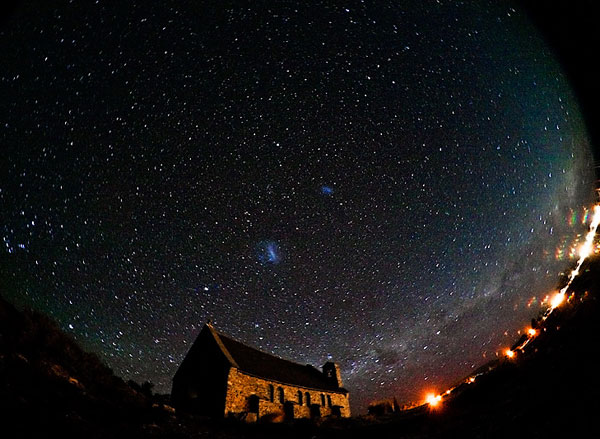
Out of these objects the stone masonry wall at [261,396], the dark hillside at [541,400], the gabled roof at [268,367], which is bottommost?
the dark hillside at [541,400]

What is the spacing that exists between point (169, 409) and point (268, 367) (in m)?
17.0

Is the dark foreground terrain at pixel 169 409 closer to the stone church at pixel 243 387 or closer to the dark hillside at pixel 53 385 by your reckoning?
the dark hillside at pixel 53 385

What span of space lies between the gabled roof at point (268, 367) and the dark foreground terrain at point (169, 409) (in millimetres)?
10260

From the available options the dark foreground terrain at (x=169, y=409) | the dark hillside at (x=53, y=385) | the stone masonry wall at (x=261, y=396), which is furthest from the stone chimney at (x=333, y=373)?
the dark hillside at (x=53, y=385)

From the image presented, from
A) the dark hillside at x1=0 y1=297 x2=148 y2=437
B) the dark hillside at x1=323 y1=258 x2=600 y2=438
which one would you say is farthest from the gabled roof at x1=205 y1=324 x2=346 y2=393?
the dark hillside at x1=323 y1=258 x2=600 y2=438

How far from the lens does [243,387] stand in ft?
78.4

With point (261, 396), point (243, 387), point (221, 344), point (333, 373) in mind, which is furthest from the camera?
point (333, 373)

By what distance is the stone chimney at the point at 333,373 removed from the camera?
38.4 metres

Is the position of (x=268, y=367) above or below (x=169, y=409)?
above

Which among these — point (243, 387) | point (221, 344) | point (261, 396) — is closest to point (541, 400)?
point (243, 387)

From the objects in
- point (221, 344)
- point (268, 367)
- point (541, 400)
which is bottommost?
point (541, 400)

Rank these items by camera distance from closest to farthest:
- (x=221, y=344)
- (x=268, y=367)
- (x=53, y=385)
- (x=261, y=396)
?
(x=53, y=385)
(x=261, y=396)
(x=221, y=344)
(x=268, y=367)

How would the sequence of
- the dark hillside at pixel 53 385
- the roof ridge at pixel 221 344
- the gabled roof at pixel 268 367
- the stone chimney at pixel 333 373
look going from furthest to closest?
the stone chimney at pixel 333 373 → the gabled roof at pixel 268 367 → the roof ridge at pixel 221 344 → the dark hillside at pixel 53 385

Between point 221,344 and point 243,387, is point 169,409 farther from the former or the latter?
point 221,344
